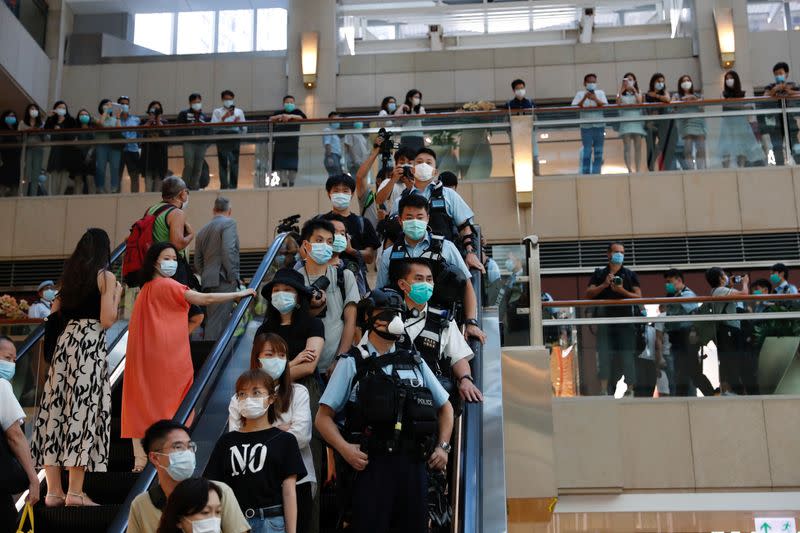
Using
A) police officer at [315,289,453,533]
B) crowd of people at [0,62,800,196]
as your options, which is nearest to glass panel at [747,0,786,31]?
crowd of people at [0,62,800,196]

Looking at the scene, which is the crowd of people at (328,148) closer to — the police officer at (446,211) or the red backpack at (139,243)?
the police officer at (446,211)

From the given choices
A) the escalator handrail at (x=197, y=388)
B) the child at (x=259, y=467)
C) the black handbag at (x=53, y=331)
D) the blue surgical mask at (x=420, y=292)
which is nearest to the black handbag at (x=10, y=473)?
the escalator handrail at (x=197, y=388)

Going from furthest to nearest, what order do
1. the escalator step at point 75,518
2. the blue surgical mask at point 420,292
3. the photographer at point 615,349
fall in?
the photographer at point 615,349 < the blue surgical mask at point 420,292 < the escalator step at point 75,518

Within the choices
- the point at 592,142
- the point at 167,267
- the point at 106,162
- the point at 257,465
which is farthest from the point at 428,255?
the point at 106,162

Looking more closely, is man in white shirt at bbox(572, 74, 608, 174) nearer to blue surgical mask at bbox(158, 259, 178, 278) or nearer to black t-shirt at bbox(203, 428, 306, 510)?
blue surgical mask at bbox(158, 259, 178, 278)

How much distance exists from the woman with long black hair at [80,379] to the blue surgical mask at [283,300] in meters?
0.98

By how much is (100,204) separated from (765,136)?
9.16 metres

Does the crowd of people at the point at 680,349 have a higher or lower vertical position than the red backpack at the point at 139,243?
lower

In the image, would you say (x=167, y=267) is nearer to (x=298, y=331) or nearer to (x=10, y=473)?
(x=298, y=331)

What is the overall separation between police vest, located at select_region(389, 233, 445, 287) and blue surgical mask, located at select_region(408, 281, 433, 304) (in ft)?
1.68

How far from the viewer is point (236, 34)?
2167cm

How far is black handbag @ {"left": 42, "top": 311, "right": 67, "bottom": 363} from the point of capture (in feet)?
20.4

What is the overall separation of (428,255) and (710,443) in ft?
16.1

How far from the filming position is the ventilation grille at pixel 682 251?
47.2ft
